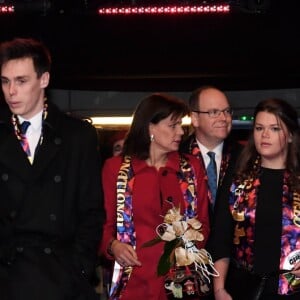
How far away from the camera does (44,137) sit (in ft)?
10.9

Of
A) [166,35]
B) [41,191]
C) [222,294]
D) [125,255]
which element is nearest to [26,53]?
[41,191]

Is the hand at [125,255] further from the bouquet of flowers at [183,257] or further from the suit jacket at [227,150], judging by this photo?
the suit jacket at [227,150]

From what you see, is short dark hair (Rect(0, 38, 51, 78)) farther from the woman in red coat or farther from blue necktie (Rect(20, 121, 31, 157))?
the woman in red coat

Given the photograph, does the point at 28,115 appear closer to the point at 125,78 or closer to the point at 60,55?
the point at 60,55

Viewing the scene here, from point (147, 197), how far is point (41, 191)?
1.07 metres

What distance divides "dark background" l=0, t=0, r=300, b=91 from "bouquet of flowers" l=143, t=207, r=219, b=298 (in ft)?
10.1

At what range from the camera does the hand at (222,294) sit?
152 inches

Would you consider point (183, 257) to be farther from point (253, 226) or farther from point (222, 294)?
point (253, 226)

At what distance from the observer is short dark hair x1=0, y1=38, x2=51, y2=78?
3.30 meters

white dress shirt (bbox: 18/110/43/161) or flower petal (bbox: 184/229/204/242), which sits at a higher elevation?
white dress shirt (bbox: 18/110/43/161)

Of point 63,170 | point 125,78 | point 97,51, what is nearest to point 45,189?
point 63,170

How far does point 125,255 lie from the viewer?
4113 millimetres

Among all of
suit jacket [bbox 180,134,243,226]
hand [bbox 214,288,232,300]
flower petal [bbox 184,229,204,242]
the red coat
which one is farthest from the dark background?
hand [bbox 214,288,232,300]

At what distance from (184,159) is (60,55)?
285 centimetres
